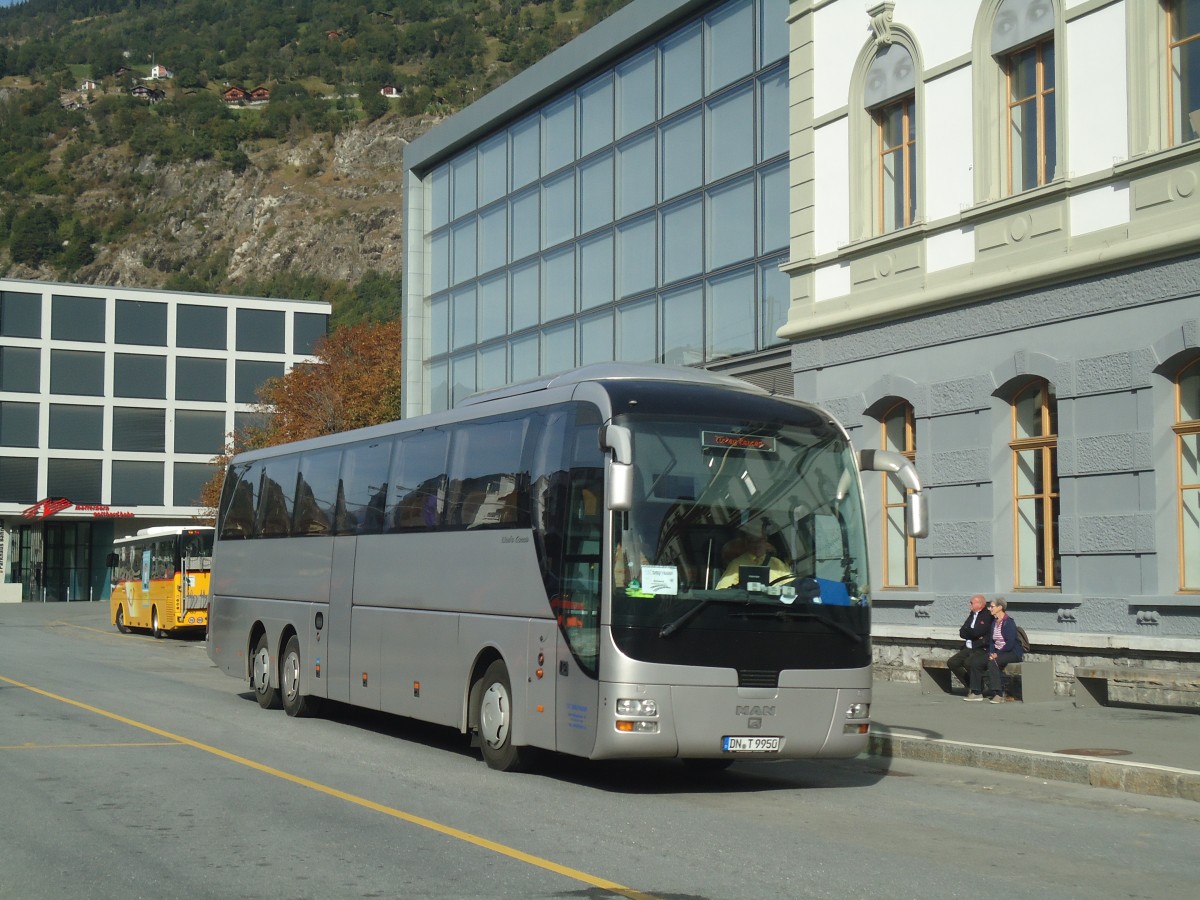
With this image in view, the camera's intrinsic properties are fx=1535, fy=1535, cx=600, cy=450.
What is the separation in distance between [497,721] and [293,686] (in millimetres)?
5764

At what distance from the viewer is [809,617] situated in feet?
39.8

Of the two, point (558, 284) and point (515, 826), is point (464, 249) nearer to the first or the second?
point (558, 284)

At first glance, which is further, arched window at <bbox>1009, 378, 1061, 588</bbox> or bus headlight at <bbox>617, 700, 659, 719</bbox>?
arched window at <bbox>1009, 378, 1061, 588</bbox>

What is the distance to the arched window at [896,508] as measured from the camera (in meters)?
21.3

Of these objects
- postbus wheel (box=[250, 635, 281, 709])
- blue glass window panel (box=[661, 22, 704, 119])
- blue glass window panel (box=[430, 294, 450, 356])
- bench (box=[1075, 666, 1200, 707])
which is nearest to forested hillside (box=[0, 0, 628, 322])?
blue glass window panel (box=[430, 294, 450, 356])

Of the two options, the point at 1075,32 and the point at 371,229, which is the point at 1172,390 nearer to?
the point at 1075,32

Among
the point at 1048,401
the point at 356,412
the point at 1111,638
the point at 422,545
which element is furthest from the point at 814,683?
the point at 356,412

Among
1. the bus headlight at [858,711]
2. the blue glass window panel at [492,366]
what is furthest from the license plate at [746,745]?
the blue glass window panel at [492,366]

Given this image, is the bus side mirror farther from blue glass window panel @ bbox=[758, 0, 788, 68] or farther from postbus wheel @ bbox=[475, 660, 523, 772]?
blue glass window panel @ bbox=[758, 0, 788, 68]

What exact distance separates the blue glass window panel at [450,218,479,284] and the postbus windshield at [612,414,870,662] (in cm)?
2330

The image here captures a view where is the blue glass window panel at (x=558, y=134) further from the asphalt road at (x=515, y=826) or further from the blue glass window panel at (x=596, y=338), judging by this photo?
the asphalt road at (x=515, y=826)

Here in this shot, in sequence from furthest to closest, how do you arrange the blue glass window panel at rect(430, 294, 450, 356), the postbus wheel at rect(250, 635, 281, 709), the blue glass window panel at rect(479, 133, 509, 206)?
1. the blue glass window panel at rect(430, 294, 450, 356)
2. the blue glass window panel at rect(479, 133, 509, 206)
3. the postbus wheel at rect(250, 635, 281, 709)

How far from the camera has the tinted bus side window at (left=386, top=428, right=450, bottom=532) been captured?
1495cm

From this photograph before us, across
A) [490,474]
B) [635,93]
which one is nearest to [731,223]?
[635,93]
